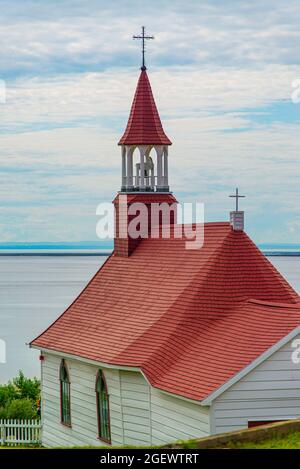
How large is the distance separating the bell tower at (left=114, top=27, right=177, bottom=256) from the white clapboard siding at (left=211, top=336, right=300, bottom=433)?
11777 mm

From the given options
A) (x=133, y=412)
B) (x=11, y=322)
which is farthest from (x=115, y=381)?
(x=11, y=322)

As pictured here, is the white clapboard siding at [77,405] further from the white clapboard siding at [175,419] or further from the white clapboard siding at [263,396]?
the white clapboard siding at [263,396]

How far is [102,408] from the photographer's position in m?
29.8

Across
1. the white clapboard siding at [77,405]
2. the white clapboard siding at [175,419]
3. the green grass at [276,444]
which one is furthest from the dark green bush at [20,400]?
the green grass at [276,444]

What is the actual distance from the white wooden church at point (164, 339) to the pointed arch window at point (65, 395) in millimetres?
30

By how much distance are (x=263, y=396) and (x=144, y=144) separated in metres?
13.3

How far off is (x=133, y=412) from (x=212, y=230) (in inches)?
218

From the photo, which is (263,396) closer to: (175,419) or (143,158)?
(175,419)

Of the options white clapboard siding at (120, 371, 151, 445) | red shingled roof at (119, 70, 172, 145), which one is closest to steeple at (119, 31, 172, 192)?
red shingled roof at (119, 70, 172, 145)

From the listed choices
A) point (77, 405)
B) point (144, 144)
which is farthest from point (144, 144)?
point (77, 405)

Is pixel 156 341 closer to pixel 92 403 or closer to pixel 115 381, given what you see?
pixel 115 381

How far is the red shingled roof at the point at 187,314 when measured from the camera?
25.0 metres

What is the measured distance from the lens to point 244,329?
25922 mm

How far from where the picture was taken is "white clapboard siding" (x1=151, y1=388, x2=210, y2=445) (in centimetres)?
2419
